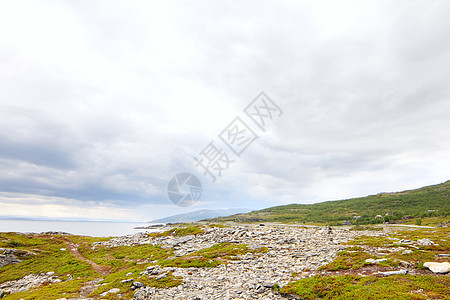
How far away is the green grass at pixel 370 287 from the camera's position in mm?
12086

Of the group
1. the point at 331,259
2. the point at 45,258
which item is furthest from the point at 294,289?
the point at 45,258

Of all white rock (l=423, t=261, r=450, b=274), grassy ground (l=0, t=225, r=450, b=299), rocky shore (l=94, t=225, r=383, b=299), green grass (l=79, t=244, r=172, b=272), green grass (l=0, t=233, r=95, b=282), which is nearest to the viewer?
grassy ground (l=0, t=225, r=450, b=299)

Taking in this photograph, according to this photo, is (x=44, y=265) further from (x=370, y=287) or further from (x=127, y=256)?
(x=370, y=287)

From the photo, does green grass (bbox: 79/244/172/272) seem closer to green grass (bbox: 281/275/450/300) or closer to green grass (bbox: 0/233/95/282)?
green grass (bbox: 0/233/95/282)

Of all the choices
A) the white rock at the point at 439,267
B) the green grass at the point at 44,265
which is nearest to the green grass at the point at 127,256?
the green grass at the point at 44,265

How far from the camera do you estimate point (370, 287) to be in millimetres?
13547

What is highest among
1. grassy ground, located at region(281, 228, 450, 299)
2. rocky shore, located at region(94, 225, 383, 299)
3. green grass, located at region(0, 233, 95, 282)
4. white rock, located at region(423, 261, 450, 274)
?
white rock, located at region(423, 261, 450, 274)

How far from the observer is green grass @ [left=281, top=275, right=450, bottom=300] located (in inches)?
476

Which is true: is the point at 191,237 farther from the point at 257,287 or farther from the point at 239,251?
the point at 257,287

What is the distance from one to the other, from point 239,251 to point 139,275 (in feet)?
42.7

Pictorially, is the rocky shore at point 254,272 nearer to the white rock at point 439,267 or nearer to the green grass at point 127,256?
the green grass at point 127,256

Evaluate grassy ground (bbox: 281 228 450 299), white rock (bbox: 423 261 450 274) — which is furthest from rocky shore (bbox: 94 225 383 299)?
white rock (bbox: 423 261 450 274)

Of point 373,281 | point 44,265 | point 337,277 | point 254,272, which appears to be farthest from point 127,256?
point 373,281

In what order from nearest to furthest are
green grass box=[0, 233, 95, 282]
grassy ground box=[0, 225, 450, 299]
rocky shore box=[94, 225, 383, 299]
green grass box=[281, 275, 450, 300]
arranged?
green grass box=[281, 275, 450, 300] < grassy ground box=[0, 225, 450, 299] < rocky shore box=[94, 225, 383, 299] < green grass box=[0, 233, 95, 282]
